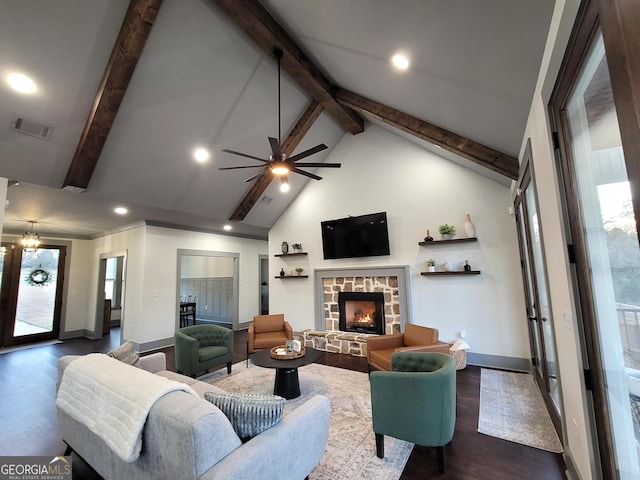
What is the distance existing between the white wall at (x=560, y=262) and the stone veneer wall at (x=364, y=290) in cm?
301

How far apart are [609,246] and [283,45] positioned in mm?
3819

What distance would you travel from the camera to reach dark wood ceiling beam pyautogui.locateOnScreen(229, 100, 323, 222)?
16.3ft

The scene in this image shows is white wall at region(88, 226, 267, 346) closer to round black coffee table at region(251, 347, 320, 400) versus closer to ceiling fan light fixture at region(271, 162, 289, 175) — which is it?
round black coffee table at region(251, 347, 320, 400)

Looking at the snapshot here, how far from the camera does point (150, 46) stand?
3.13 m

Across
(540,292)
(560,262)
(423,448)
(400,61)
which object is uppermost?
(400,61)

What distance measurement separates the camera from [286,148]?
5258 millimetres

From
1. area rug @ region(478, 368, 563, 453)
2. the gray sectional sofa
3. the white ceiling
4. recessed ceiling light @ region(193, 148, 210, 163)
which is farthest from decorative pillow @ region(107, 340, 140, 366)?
area rug @ region(478, 368, 563, 453)

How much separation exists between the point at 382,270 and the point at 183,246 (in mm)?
4741

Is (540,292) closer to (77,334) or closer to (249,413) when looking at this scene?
(249,413)

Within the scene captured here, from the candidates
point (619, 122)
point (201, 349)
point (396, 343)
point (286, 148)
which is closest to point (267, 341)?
point (201, 349)

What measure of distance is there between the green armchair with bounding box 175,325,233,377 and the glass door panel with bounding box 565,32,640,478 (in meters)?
4.15

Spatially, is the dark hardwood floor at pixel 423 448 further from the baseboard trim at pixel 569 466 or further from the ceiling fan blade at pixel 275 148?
the ceiling fan blade at pixel 275 148

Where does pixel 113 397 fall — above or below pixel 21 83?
below

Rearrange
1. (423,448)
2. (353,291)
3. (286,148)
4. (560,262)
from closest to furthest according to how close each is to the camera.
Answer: (560,262), (423,448), (286,148), (353,291)
